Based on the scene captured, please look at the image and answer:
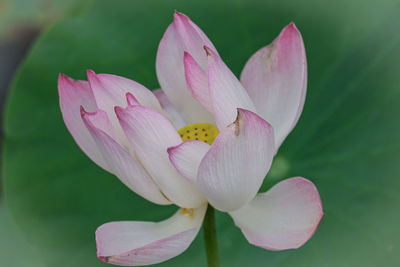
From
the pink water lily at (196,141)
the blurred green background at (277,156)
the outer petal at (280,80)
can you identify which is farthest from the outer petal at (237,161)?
the blurred green background at (277,156)

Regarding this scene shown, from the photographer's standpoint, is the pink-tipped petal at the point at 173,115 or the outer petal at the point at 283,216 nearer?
the outer petal at the point at 283,216

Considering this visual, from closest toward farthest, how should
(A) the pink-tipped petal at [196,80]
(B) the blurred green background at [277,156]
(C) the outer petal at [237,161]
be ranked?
1. (C) the outer petal at [237,161]
2. (A) the pink-tipped petal at [196,80]
3. (B) the blurred green background at [277,156]

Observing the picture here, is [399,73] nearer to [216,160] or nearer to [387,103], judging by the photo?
[387,103]

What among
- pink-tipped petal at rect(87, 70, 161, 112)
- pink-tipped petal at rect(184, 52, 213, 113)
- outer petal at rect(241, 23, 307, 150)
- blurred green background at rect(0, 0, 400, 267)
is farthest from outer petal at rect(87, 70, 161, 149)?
blurred green background at rect(0, 0, 400, 267)

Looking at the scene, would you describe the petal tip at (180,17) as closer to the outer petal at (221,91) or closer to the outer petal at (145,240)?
the outer petal at (221,91)

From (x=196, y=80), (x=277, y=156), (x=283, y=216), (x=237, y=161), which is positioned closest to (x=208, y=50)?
(x=196, y=80)

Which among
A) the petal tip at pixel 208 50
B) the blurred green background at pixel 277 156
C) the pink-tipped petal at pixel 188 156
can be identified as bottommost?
the blurred green background at pixel 277 156

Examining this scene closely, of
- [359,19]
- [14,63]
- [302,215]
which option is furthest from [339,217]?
[14,63]

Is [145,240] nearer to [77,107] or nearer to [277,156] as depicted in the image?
[77,107]
